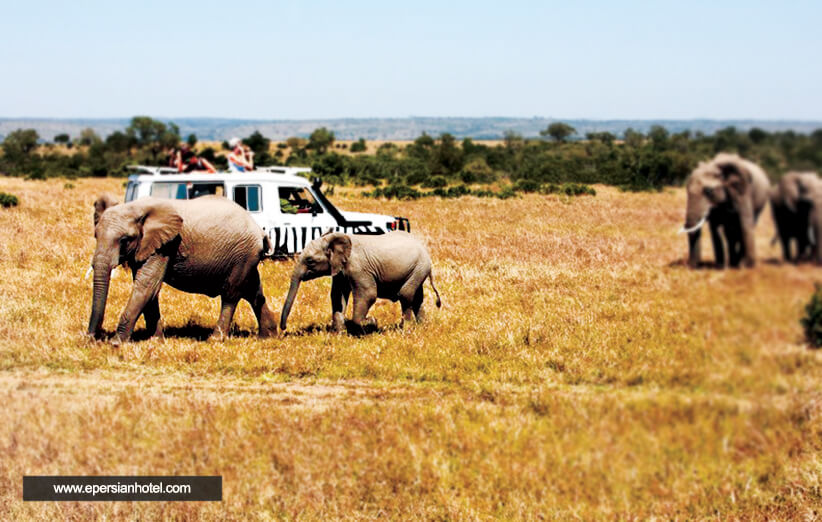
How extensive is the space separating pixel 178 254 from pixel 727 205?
10919 millimetres

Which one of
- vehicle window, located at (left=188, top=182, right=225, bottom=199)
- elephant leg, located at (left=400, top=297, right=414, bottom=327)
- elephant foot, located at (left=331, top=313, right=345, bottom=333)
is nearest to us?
elephant foot, located at (left=331, top=313, right=345, bottom=333)

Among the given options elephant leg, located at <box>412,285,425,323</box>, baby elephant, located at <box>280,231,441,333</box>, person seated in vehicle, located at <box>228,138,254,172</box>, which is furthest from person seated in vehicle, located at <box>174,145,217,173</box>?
elephant leg, located at <box>412,285,425,323</box>

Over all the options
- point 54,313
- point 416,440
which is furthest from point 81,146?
point 416,440

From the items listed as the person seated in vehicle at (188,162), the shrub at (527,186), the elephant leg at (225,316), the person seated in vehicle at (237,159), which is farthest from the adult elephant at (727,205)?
the person seated in vehicle at (188,162)

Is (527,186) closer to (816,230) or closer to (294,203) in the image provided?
(294,203)

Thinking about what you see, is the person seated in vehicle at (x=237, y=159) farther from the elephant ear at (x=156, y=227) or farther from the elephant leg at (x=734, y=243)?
the elephant leg at (x=734, y=243)

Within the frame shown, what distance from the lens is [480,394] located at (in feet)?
33.0

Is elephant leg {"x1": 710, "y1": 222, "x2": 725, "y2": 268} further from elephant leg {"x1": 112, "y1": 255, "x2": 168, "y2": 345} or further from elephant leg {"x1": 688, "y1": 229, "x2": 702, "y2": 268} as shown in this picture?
elephant leg {"x1": 112, "y1": 255, "x2": 168, "y2": 345}

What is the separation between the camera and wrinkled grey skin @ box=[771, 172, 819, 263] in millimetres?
2682

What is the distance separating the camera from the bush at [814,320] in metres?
2.75

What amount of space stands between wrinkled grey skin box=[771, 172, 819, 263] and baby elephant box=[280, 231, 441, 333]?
34.6 ft

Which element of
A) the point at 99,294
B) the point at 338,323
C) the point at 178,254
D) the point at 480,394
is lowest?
the point at 480,394

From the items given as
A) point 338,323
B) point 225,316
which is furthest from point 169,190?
point 338,323

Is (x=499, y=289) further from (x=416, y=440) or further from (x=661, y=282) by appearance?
(x=661, y=282)
